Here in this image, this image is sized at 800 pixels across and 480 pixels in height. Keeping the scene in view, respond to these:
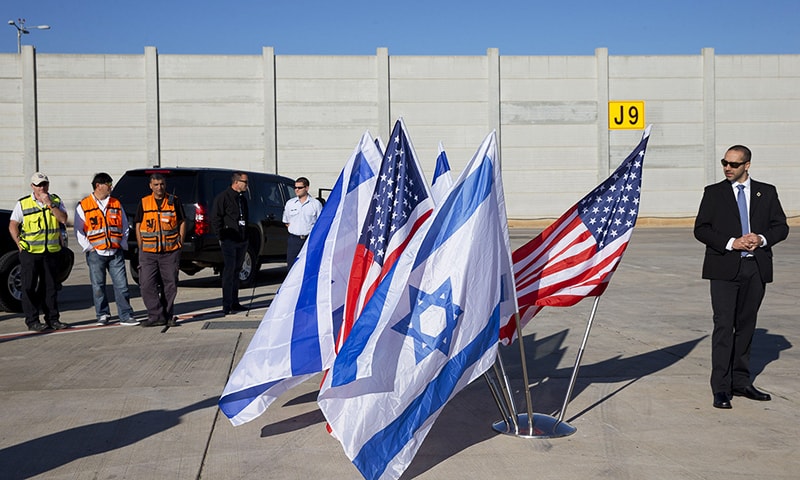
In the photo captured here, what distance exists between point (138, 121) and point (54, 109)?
372 centimetres

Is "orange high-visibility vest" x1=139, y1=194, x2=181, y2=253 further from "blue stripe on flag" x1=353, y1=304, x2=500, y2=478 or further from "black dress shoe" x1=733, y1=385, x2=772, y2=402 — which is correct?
"black dress shoe" x1=733, y1=385, x2=772, y2=402

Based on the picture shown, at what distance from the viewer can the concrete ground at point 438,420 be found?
5.04 meters

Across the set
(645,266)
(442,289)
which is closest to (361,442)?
(442,289)

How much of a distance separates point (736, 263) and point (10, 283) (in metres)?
9.12

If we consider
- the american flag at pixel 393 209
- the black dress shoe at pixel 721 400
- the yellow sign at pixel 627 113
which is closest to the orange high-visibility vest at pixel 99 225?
the american flag at pixel 393 209

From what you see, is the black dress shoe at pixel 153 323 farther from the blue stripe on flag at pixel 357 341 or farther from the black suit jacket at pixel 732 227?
the black suit jacket at pixel 732 227

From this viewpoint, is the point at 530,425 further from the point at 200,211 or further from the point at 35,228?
the point at 200,211

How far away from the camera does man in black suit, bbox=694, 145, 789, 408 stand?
6414 millimetres

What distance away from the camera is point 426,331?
484 centimetres

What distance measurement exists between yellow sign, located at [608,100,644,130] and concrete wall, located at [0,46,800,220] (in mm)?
387

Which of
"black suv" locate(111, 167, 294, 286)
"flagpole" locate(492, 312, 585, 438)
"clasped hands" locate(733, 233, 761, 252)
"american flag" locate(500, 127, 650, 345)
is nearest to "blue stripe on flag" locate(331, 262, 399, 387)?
"flagpole" locate(492, 312, 585, 438)

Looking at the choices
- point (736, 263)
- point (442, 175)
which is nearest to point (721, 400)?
point (736, 263)

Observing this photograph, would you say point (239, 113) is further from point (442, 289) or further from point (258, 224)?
point (442, 289)

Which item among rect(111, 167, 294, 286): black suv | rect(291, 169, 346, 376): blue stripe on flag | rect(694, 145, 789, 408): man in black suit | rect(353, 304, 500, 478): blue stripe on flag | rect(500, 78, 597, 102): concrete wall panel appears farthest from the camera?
rect(500, 78, 597, 102): concrete wall panel
